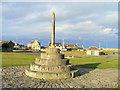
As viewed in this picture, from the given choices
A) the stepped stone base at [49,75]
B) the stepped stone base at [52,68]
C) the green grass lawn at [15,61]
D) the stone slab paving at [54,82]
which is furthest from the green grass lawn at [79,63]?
the stone slab paving at [54,82]

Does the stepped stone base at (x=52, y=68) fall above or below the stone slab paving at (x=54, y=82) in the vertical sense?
above

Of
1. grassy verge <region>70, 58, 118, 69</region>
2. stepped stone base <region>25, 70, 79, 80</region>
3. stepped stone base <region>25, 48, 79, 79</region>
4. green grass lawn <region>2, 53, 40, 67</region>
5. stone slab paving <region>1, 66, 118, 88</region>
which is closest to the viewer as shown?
stone slab paving <region>1, 66, 118, 88</region>

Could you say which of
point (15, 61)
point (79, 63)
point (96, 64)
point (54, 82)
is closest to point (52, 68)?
point (54, 82)

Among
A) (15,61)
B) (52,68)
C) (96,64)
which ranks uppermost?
(52,68)

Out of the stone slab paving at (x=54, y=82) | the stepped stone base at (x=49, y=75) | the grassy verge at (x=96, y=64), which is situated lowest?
the grassy verge at (x=96, y=64)

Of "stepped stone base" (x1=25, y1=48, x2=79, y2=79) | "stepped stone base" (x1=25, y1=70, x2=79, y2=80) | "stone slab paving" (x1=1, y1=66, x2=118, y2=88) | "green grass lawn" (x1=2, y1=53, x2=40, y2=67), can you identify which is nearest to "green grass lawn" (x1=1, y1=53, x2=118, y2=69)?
"green grass lawn" (x1=2, y1=53, x2=40, y2=67)

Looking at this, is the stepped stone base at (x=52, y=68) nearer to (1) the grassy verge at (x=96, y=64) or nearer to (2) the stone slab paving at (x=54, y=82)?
Result: (2) the stone slab paving at (x=54, y=82)

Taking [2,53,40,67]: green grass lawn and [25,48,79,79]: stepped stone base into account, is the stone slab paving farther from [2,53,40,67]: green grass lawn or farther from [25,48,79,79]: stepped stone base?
[2,53,40,67]: green grass lawn

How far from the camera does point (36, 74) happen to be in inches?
425

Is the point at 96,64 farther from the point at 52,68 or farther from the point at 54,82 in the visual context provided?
the point at 54,82

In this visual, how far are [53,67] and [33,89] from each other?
3.80m

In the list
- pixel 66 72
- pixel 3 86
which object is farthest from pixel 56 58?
A: pixel 3 86

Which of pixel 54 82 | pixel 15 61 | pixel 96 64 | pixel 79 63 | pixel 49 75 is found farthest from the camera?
pixel 79 63

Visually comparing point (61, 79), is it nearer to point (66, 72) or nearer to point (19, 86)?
point (66, 72)
